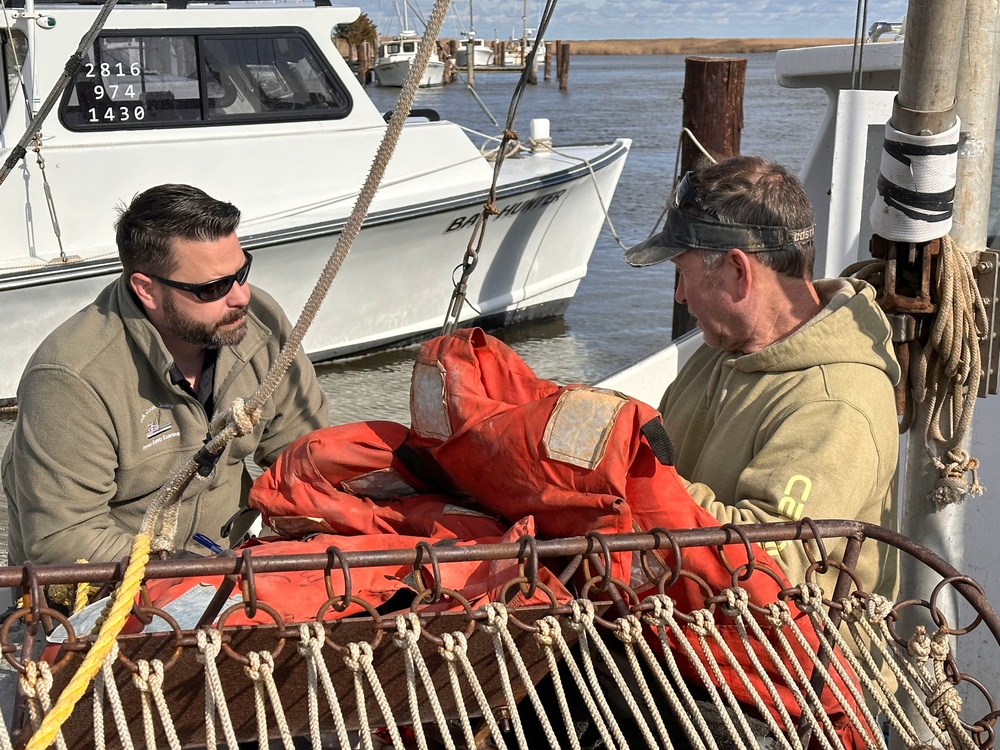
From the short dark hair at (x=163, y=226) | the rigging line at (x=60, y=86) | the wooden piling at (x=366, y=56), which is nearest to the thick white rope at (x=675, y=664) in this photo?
the short dark hair at (x=163, y=226)

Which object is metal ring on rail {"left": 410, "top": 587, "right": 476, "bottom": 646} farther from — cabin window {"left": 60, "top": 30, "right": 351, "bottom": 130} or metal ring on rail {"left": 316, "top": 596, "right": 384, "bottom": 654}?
cabin window {"left": 60, "top": 30, "right": 351, "bottom": 130}

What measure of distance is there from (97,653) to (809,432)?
1.28m

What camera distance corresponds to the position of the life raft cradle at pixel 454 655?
153 cm

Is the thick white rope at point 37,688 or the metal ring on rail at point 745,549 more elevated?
the metal ring on rail at point 745,549

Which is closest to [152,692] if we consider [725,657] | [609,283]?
[725,657]

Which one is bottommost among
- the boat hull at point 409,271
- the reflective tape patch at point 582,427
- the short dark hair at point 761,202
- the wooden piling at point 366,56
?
the wooden piling at point 366,56

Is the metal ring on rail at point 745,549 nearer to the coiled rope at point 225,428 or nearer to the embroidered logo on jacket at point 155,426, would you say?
the coiled rope at point 225,428

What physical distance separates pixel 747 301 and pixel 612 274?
1032cm

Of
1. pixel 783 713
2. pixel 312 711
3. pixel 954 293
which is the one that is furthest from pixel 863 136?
pixel 312 711

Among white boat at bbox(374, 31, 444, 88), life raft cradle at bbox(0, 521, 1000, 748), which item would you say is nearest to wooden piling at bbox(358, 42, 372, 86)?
white boat at bbox(374, 31, 444, 88)

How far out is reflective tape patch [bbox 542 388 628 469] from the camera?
1.74 metres

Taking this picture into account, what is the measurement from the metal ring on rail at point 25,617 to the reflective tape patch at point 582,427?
77cm

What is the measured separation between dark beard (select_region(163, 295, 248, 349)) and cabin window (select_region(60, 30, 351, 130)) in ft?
16.1

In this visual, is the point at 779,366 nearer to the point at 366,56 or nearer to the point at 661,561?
the point at 661,561
